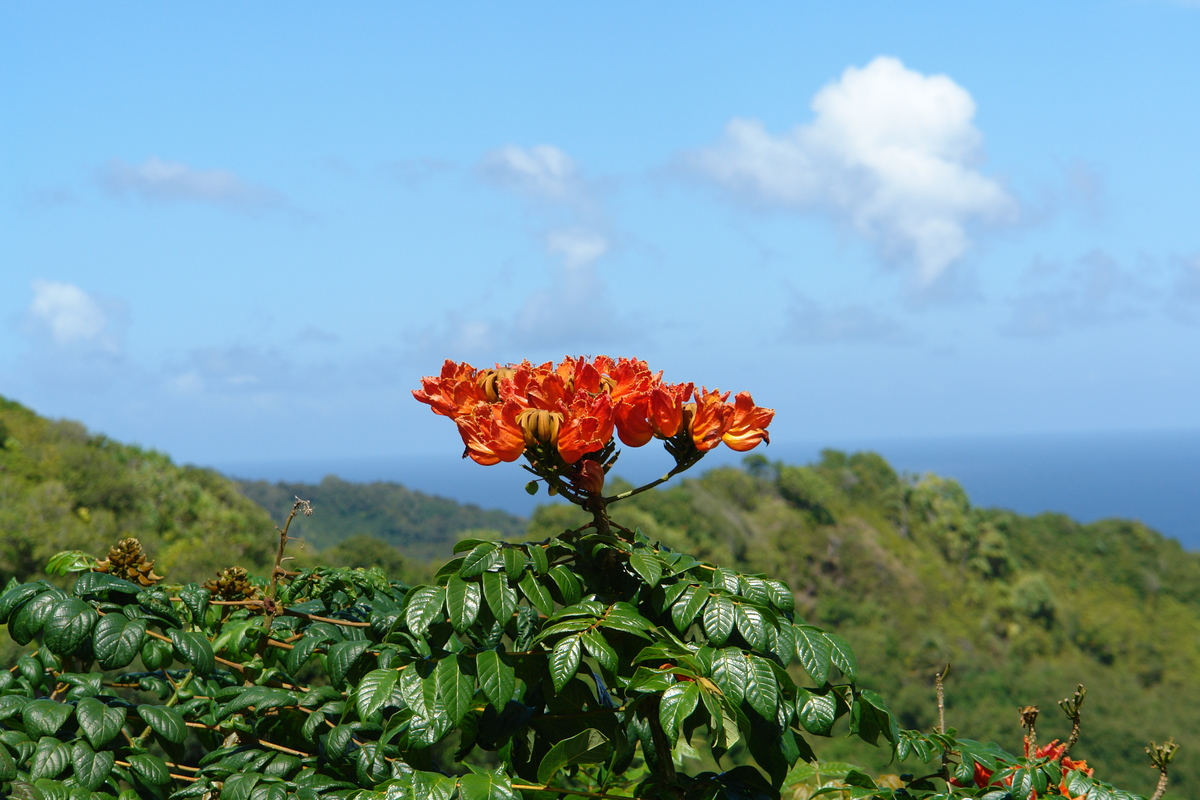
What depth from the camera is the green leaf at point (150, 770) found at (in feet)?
5.99

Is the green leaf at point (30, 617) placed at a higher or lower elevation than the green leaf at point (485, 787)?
higher

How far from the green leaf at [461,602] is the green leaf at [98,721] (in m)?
0.80

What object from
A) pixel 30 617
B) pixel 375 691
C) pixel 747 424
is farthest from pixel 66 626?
pixel 747 424

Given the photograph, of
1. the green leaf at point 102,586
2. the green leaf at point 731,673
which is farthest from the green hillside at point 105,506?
the green leaf at point 731,673

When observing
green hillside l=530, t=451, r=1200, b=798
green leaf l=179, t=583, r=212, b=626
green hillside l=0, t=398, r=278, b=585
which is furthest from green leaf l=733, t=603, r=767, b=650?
green hillside l=530, t=451, r=1200, b=798

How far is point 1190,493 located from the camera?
570 ft

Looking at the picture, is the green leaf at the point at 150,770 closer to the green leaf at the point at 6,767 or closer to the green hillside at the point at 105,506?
the green leaf at the point at 6,767

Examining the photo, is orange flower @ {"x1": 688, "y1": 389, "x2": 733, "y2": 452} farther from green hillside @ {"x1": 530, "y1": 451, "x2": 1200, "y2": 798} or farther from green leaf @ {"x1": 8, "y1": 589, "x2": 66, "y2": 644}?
green hillside @ {"x1": 530, "y1": 451, "x2": 1200, "y2": 798}

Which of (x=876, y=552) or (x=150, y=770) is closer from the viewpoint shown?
(x=150, y=770)

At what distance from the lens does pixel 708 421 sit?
1.87 m

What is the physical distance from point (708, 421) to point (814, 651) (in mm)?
487

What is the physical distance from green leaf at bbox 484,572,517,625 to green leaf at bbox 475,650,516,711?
9 cm

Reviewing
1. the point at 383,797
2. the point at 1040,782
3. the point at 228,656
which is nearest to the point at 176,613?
the point at 228,656

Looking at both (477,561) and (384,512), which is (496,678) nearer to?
(477,561)
